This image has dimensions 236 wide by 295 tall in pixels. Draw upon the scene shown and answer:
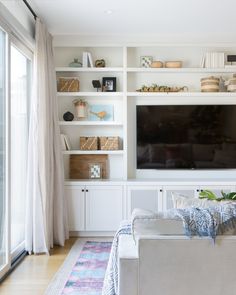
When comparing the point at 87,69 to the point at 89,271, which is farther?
the point at 87,69

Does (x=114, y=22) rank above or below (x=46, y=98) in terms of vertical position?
above

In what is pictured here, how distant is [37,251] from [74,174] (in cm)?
138

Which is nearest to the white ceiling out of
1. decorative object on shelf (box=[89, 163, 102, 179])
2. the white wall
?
the white wall

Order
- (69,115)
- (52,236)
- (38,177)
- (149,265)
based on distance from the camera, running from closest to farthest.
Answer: (149,265) < (38,177) < (52,236) < (69,115)

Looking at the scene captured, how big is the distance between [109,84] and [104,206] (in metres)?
1.69

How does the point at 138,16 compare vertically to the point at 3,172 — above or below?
above

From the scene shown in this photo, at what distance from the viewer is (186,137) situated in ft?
17.2

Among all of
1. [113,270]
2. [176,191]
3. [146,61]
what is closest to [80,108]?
[146,61]

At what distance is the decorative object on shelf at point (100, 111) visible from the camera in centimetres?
533

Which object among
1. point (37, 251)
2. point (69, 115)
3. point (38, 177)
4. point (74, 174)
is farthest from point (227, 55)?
point (37, 251)

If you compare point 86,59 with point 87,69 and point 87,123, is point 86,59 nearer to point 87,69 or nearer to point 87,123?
point 87,69

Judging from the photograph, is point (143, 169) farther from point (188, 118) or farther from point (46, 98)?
point (46, 98)

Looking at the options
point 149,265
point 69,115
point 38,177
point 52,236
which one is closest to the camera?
point 149,265

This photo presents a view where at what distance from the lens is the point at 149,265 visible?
89.6 inches
